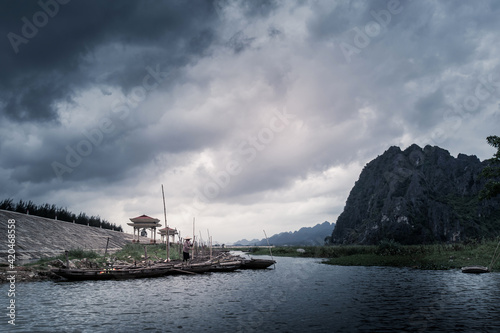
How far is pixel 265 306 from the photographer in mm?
20219

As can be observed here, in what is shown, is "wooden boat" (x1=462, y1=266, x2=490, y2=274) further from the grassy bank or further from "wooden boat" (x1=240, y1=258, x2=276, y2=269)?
"wooden boat" (x1=240, y1=258, x2=276, y2=269)

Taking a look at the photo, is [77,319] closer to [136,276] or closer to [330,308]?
[330,308]

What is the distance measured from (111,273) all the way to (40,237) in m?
15.9

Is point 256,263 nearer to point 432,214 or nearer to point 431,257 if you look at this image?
point 431,257

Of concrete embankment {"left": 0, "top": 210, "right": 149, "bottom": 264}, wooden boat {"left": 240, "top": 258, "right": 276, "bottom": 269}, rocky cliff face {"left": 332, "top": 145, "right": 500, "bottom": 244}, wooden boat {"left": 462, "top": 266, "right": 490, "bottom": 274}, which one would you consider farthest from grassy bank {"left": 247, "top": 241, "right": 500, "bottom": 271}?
rocky cliff face {"left": 332, "top": 145, "right": 500, "bottom": 244}

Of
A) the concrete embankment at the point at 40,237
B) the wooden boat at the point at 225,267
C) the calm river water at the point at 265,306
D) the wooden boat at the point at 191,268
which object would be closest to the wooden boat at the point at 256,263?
the wooden boat at the point at 225,267

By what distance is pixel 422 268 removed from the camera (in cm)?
3809

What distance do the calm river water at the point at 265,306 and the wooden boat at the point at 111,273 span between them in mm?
1155

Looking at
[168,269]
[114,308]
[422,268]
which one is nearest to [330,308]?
[114,308]

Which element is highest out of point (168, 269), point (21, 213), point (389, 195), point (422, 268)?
point (389, 195)

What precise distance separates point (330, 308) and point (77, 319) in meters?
14.9

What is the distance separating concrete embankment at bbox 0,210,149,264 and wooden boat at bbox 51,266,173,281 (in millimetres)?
5950
